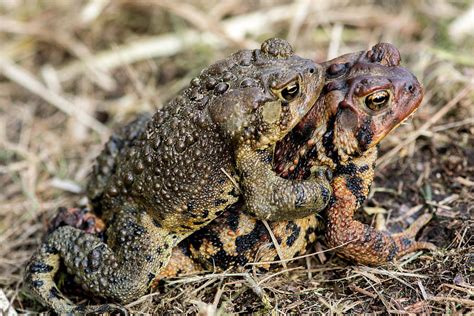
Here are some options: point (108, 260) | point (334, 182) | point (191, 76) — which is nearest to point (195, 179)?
point (108, 260)

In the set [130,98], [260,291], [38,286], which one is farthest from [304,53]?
[38,286]

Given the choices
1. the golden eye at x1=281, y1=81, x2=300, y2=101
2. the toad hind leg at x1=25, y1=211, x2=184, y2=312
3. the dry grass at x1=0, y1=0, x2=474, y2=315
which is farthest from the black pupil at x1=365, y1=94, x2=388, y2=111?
the toad hind leg at x1=25, y1=211, x2=184, y2=312

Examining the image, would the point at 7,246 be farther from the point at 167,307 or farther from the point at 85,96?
the point at 85,96

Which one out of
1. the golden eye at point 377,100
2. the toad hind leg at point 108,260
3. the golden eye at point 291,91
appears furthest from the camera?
the toad hind leg at point 108,260

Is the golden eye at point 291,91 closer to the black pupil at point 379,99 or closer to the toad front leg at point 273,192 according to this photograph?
the toad front leg at point 273,192

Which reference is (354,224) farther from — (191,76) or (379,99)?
(191,76)

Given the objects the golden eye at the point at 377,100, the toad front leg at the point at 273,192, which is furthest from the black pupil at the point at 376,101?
the toad front leg at the point at 273,192

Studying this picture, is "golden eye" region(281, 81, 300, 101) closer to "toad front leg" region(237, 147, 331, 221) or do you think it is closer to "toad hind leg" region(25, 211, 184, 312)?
"toad front leg" region(237, 147, 331, 221)
